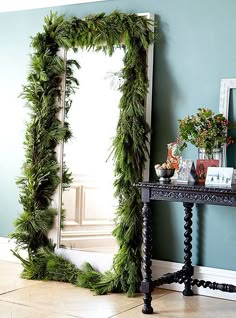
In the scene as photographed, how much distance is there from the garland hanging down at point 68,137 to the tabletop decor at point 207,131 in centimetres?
45

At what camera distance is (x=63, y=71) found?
517 cm

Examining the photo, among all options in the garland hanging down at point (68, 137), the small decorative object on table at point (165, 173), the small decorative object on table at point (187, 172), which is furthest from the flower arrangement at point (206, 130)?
the garland hanging down at point (68, 137)

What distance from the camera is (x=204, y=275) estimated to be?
461 centimetres

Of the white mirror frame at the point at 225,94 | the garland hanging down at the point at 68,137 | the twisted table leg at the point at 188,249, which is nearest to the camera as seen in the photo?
the white mirror frame at the point at 225,94

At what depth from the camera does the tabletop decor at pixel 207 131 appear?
14.1 feet

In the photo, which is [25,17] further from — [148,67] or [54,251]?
[54,251]

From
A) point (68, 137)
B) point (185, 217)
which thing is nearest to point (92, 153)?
point (68, 137)

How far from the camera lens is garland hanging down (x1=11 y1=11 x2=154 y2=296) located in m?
4.70

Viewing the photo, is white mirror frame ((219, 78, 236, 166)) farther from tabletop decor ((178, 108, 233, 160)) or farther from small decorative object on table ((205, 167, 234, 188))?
small decorative object on table ((205, 167, 234, 188))

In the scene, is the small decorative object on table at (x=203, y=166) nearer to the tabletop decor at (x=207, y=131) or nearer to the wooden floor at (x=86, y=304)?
the tabletop decor at (x=207, y=131)

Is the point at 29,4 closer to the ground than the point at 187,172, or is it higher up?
higher up

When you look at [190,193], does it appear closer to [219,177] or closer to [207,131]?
[219,177]

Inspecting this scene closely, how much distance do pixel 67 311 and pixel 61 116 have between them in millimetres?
1867

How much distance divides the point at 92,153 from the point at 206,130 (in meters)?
1.13
